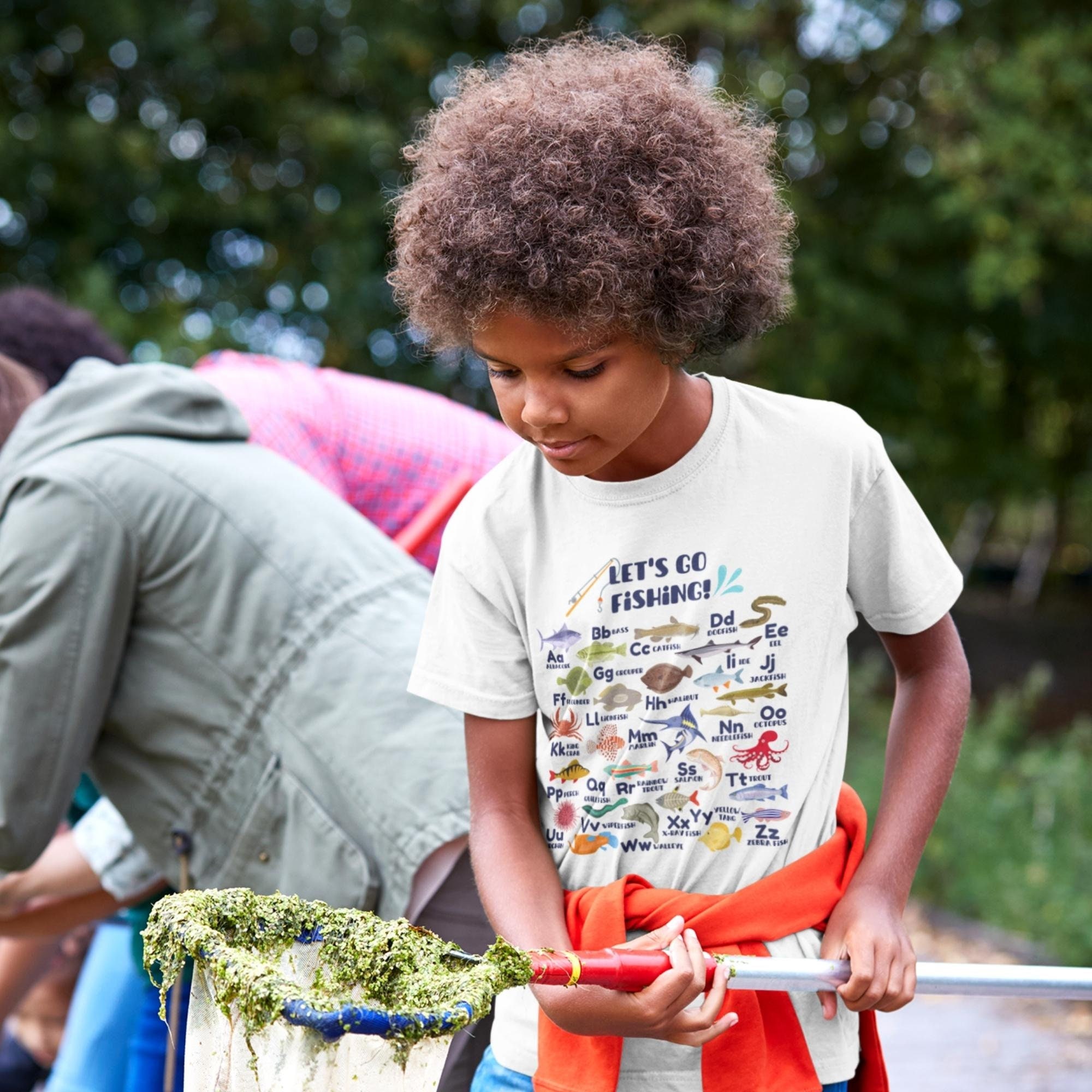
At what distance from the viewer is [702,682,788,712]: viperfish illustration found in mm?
1675

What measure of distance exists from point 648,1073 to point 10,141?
288 inches

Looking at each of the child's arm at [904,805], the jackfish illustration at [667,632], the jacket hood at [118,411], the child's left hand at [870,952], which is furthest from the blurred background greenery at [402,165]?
the jackfish illustration at [667,632]

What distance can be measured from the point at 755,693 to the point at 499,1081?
1.90ft

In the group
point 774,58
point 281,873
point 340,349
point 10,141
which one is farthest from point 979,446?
point 281,873

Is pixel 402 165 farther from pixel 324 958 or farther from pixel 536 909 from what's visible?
pixel 324 958

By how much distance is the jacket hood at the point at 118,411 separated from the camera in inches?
89.3

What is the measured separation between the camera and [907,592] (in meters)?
1.71

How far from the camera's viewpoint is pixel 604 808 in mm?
1718

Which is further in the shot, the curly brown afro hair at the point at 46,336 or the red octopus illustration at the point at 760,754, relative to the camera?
the curly brown afro hair at the point at 46,336

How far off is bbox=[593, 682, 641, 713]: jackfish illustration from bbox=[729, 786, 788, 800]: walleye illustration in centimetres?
9

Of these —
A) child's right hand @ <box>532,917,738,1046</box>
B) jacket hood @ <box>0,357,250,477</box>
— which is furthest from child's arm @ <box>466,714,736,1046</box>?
jacket hood @ <box>0,357,250,477</box>

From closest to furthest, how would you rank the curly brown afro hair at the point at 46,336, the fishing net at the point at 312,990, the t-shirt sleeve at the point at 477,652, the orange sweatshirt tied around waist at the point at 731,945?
the fishing net at the point at 312,990, the orange sweatshirt tied around waist at the point at 731,945, the t-shirt sleeve at the point at 477,652, the curly brown afro hair at the point at 46,336

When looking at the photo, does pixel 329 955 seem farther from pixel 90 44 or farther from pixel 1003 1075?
pixel 90 44

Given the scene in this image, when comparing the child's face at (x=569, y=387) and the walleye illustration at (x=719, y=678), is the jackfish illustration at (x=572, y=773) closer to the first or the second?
the walleye illustration at (x=719, y=678)
